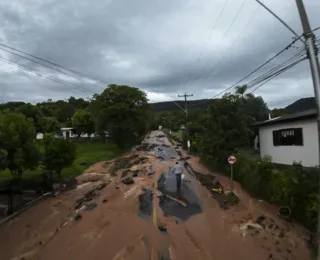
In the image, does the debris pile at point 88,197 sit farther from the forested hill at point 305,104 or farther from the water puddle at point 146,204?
the forested hill at point 305,104

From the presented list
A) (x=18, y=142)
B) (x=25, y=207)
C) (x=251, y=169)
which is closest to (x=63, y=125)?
(x=18, y=142)

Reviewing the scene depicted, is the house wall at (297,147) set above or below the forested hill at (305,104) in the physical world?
below

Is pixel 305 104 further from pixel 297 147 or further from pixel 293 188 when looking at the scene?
pixel 293 188

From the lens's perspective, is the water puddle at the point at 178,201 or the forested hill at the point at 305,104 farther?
the forested hill at the point at 305,104

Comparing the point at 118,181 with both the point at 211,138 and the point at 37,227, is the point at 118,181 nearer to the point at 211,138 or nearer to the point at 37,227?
the point at 211,138

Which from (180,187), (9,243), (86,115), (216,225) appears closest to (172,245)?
(216,225)

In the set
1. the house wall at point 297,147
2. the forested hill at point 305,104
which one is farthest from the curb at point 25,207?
the forested hill at point 305,104

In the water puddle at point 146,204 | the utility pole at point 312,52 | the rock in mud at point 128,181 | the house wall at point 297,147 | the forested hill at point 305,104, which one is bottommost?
the water puddle at point 146,204
